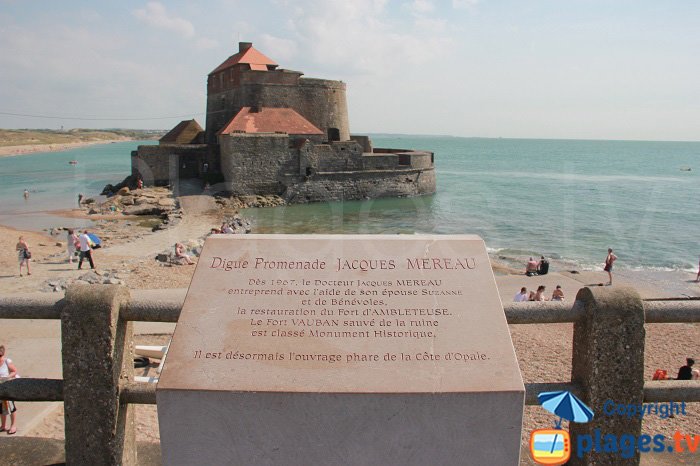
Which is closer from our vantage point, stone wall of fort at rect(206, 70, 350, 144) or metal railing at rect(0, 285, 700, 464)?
metal railing at rect(0, 285, 700, 464)

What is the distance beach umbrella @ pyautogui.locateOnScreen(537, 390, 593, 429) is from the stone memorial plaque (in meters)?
0.34

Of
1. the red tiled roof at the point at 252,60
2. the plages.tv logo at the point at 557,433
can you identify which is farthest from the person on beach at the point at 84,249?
the red tiled roof at the point at 252,60

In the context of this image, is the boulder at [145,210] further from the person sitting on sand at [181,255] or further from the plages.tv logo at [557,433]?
the plages.tv logo at [557,433]

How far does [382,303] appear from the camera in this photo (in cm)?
281

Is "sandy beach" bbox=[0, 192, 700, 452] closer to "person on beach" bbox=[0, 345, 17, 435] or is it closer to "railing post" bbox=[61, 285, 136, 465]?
"person on beach" bbox=[0, 345, 17, 435]

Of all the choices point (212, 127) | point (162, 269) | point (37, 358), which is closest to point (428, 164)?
point (212, 127)

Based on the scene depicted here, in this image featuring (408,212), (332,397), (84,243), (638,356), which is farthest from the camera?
(408,212)

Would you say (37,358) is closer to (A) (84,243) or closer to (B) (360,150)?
(A) (84,243)

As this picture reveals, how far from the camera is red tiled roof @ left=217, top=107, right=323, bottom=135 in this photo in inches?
1357

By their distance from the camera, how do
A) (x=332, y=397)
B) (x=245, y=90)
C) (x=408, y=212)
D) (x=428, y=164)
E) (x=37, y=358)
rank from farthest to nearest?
1. (x=428, y=164)
2. (x=245, y=90)
3. (x=408, y=212)
4. (x=37, y=358)
5. (x=332, y=397)

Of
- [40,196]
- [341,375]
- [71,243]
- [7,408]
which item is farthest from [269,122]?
[341,375]

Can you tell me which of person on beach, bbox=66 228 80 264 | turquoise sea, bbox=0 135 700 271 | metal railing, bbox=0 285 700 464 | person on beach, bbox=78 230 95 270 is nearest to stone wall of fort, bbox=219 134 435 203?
turquoise sea, bbox=0 135 700 271

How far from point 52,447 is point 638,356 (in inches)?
128

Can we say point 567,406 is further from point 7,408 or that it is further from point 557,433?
point 7,408
